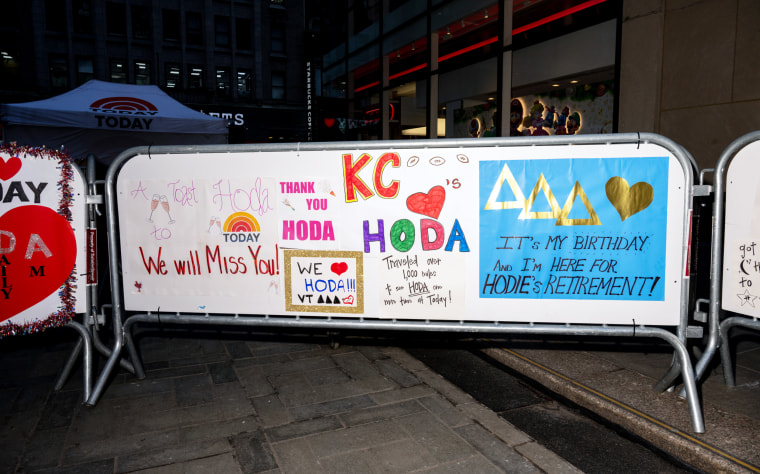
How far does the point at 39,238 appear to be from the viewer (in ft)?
14.3

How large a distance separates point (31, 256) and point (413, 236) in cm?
333

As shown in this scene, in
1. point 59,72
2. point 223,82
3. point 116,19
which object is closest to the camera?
point 59,72

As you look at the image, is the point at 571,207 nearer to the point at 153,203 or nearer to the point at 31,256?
the point at 153,203

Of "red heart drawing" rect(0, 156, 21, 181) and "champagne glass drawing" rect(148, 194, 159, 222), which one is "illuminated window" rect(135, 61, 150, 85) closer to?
"red heart drawing" rect(0, 156, 21, 181)

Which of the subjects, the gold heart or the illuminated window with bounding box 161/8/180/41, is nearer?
the gold heart

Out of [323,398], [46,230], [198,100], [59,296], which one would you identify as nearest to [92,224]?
[46,230]

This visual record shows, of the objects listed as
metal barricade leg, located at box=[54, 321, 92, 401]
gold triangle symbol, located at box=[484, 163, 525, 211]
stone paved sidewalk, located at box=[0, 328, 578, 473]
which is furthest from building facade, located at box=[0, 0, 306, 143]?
gold triangle symbol, located at box=[484, 163, 525, 211]

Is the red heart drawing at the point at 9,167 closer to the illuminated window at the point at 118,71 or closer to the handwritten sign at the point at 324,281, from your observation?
the handwritten sign at the point at 324,281

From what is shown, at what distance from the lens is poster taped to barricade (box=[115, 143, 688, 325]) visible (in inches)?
158

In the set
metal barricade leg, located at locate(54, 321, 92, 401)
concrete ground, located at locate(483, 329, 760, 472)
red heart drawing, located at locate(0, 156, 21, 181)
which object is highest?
red heart drawing, located at locate(0, 156, 21, 181)

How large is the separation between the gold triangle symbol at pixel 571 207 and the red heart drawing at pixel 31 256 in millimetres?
4240

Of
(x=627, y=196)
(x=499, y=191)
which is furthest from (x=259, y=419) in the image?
(x=627, y=196)

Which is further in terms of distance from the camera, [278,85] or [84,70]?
[278,85]

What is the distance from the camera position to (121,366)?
4926mm
